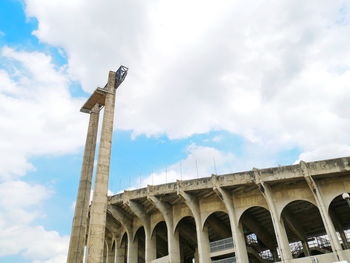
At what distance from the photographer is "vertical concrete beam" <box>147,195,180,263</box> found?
2842cm

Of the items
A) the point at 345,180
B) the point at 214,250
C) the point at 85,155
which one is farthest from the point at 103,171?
the point at 345,180

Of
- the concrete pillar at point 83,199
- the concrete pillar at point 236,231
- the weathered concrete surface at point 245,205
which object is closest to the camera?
the weathered concrete surface at point 245,205

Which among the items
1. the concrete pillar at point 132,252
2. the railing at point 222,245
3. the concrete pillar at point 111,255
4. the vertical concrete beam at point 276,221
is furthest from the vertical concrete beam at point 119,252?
the vertical concrete beam at point 276,221

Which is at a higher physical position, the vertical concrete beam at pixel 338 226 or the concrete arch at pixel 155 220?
the concrete arch at pixel 155 220

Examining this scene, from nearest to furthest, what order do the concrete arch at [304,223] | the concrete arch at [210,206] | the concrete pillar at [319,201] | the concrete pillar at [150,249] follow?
the concrete pillar at [319,201]
the concrete arch at [210,206]
the concrete arch at [304,223]
the concrete pillar at [150,249]

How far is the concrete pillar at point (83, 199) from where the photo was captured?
2786 centimetres

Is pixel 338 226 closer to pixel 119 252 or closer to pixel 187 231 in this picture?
pixel 187 231

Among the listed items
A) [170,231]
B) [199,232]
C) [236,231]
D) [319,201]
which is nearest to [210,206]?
[199,232]

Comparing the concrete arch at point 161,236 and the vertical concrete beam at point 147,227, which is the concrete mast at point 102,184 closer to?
the vertical concrete beam at point 147,227

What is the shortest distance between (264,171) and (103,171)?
13.4 metres

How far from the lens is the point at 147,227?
32562 millimetres

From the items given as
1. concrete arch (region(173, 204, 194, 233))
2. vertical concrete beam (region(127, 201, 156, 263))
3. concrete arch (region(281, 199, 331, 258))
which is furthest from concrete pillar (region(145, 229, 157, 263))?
concrete arch (region(281, 199, 331, 258))

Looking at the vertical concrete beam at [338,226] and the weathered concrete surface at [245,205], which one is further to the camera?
the vertical concrete beam at [338,226]

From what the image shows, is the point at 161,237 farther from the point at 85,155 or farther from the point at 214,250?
the point at 85,155
